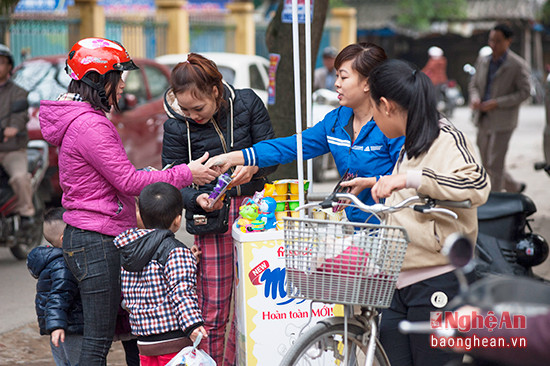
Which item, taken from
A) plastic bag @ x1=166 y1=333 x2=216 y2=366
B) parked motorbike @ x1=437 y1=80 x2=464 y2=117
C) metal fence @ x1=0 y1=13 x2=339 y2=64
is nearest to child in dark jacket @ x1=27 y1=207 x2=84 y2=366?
plastic bag @ x1=166 y1=333 x2=216 y2=366

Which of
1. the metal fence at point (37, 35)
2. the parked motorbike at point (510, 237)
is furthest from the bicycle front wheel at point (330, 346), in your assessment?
the metal fence at point (37, 35)

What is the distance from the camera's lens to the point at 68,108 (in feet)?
12.3

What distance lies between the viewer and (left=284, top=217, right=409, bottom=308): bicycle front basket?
2865mm

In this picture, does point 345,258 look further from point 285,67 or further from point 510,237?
point 285,67

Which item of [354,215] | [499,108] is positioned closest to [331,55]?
[499,108]

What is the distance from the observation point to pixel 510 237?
627 cm

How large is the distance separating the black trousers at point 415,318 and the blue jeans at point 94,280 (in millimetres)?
1316

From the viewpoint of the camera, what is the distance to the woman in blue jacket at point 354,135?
3.70 metres

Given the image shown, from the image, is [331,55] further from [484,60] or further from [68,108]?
[68,108]

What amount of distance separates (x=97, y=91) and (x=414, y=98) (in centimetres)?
152

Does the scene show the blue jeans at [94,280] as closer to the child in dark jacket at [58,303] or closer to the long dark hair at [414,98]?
the child in dark jacket at [58,303]

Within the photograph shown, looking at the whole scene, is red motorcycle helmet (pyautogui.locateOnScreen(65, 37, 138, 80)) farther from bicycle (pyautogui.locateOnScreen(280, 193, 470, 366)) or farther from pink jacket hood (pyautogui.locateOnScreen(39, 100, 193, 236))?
bicycle (pyautogui.locateOnScreen(280, 193, 470, 366))

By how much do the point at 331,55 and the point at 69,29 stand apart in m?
5.43

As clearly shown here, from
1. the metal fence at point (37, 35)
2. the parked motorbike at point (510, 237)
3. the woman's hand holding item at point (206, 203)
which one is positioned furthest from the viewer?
the metal fence at point (37, 35)
